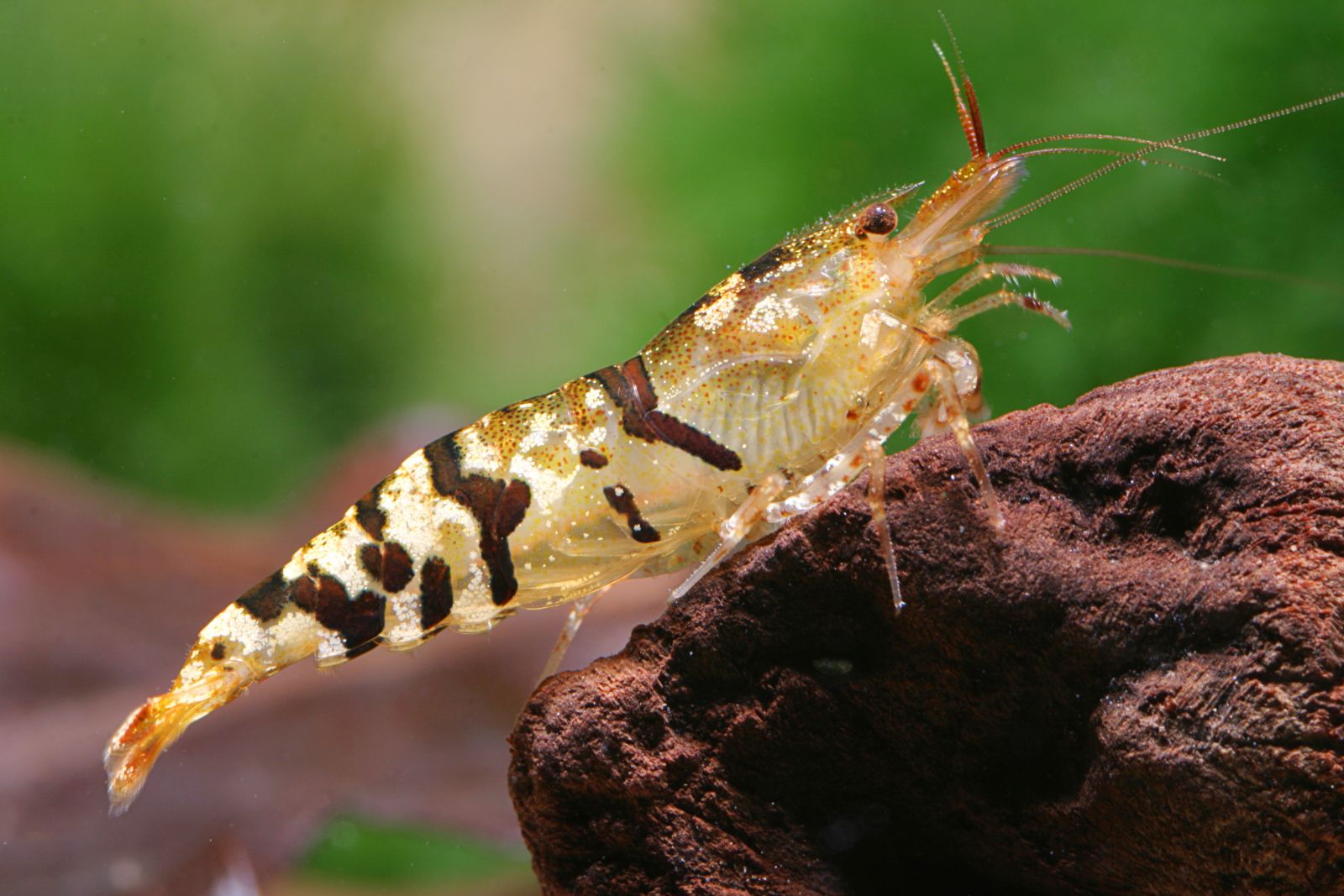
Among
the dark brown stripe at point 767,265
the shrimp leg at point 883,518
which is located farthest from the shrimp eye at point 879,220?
the shrimp leg at point 883,518

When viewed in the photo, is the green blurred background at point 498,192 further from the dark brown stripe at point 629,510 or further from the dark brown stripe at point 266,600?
the dark brown stripe at point 629,510

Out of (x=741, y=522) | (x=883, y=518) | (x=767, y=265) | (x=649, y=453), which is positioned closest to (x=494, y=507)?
(x=649, y=453)

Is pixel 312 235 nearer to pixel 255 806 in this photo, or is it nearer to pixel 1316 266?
pixel 255 806

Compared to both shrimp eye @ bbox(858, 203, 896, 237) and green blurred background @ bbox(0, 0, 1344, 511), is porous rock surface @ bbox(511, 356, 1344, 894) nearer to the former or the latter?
shrimp eye @ bbox(858, 203, 896, 237)

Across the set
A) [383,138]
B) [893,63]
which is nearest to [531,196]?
[383,138]

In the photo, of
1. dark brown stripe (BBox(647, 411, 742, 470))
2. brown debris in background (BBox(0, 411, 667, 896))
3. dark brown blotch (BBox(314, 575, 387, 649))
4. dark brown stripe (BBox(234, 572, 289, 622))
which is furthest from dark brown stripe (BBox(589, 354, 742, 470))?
brown debris in background (BBox(0, 411, 667, 896))
